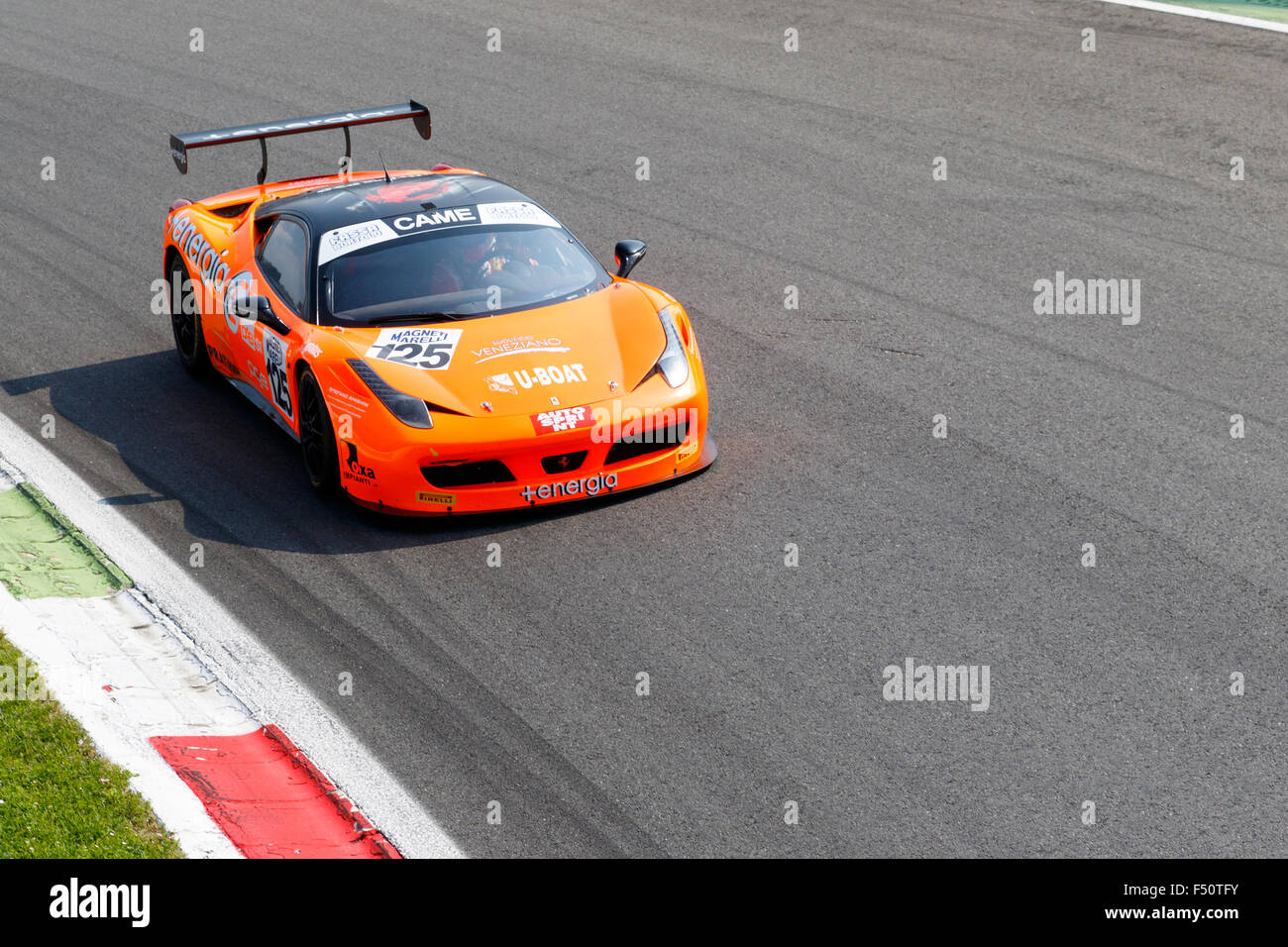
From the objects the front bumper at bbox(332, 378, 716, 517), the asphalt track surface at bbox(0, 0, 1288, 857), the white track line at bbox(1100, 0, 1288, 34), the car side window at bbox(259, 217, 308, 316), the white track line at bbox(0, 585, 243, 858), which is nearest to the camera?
the white track line at bbox(0, 585, 243, 858)

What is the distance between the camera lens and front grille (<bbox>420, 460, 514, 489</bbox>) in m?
7.00

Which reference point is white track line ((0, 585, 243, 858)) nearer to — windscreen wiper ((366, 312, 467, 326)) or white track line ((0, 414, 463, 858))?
white track line ((0, 414, 463, 858))

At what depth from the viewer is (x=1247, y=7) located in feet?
55.6

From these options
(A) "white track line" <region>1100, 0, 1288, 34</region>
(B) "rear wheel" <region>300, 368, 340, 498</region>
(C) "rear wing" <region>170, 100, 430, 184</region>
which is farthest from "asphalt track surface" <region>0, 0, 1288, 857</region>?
(C) "rear wing" <region>170, 100, 430, 184</region>

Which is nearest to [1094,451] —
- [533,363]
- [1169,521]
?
[1169,521]

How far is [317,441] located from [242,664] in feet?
5.68

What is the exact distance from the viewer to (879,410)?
27.6 ft

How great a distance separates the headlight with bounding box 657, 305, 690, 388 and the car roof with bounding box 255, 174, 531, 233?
145cm

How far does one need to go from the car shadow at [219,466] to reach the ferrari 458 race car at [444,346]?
16cm

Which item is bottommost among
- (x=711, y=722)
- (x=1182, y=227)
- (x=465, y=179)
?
(x=711, y=722)

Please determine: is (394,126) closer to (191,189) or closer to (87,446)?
(191,189)

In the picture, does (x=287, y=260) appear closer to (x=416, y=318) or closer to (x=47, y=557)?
(x=416, y=318)

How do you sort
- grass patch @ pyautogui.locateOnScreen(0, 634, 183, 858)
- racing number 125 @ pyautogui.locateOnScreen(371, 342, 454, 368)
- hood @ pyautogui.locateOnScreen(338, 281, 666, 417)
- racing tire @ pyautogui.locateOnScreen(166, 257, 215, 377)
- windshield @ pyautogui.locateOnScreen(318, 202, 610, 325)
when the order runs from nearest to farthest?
grass patch @ pyautogui.locateOnScreen(0, 634, 183, 858)
hood @ pyautogui.locateOnScreen(338, 281, 666, 417)
racing number 125 @ pyautogui.locateOnScreen(371, 342, 454, 368)
windshield @ pyautogui.locateOnScreen(318, 202, 610, 325)
racing tire @ pyautogui.locateOnScreen(166, 257, 215, 377)

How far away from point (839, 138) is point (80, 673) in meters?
9.61
